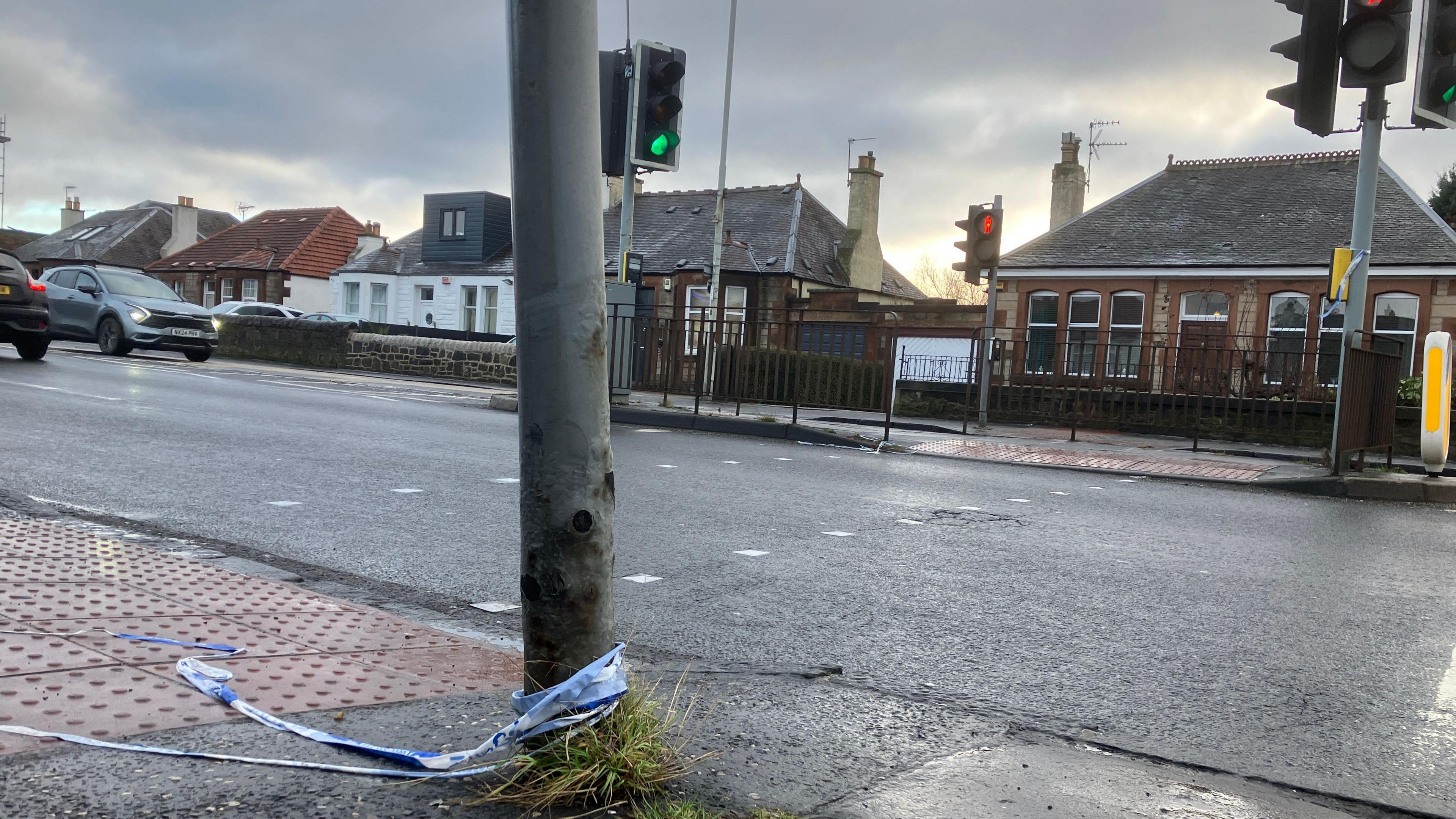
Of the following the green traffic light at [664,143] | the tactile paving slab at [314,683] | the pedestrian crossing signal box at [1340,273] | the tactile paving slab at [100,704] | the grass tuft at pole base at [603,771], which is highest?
the green traffic light at [664,143]

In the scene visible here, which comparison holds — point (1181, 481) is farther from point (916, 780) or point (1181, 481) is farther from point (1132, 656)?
point (916, 780)

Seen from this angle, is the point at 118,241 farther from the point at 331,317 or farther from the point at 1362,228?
the point at 1362,228

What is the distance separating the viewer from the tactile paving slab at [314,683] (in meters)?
3.05

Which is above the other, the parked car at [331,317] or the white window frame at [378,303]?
the white window frame at [378,303]

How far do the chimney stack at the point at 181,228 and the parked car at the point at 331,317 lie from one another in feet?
56.0

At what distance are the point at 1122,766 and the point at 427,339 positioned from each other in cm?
2584

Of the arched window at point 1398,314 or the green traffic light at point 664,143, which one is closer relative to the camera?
the green traffic light at point 664,143

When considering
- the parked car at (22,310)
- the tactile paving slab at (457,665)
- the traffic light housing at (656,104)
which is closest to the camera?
the tactile paving slab at (457,665)

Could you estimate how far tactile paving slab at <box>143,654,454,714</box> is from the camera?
3.05 m

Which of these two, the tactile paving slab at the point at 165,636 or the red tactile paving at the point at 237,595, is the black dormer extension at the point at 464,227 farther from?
the tactile paving slab at the point at 165,636

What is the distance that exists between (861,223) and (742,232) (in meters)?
4.53

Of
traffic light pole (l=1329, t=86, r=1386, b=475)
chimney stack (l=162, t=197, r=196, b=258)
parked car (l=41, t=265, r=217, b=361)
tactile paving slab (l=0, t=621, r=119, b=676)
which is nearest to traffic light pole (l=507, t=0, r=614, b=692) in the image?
tactile paving slab (l=0, t=621, r=119, b=676)

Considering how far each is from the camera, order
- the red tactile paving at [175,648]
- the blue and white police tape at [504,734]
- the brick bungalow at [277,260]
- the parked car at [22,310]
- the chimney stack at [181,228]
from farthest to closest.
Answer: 1. the chimney stack at [181,228]
2. the brick bungalow at [277,260]
3. the parked car at [22,310]
4. the red tactile paving at [175,648]
5. the blue and white police tape at [504,734]

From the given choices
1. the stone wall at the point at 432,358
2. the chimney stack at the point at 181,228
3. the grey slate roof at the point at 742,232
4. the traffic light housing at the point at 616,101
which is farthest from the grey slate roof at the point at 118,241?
the traffic light housing at the point at 616,101
